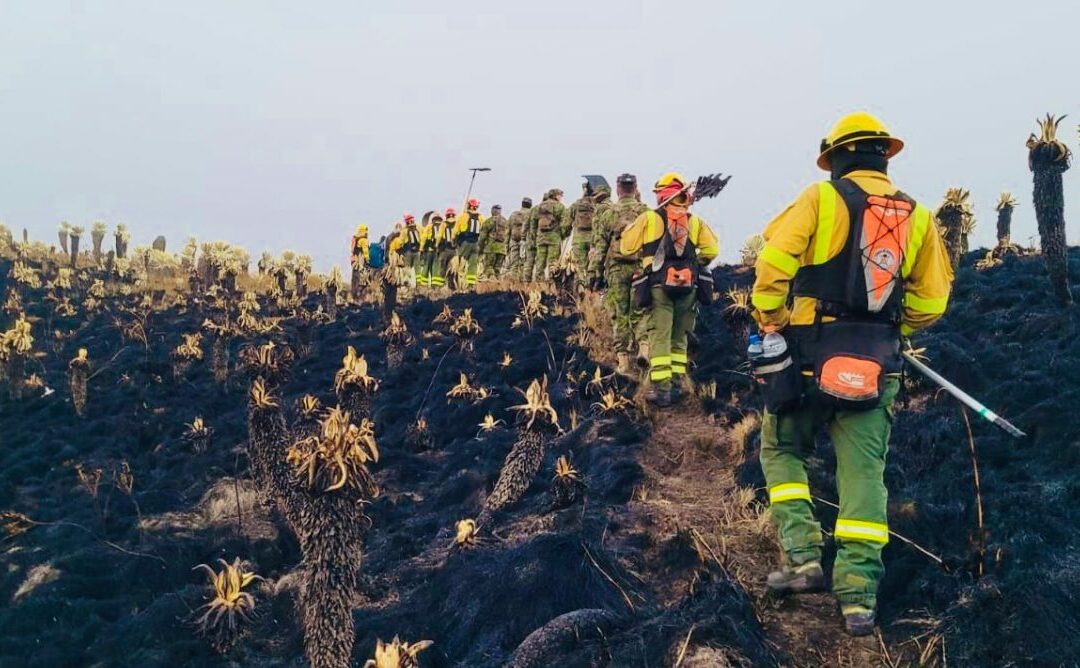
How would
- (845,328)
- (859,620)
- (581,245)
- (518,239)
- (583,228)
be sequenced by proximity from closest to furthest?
(859,620) → (845,328) → (581,245) → (583,228) → (518,239)

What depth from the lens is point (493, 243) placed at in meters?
18.3

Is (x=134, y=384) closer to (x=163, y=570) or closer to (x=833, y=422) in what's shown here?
(x=163, y=570)

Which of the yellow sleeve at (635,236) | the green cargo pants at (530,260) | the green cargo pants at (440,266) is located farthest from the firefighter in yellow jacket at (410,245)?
the yellow sleeve at (635,236)

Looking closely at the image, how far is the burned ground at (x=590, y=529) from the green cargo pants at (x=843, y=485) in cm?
32

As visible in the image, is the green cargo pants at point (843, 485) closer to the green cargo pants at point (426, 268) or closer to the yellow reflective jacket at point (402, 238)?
the green cargo pants at point (426, 268)

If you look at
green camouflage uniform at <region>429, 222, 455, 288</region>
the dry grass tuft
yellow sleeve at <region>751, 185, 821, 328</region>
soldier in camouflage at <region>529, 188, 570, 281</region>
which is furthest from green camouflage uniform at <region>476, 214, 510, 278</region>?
yellow sleeve at <region>751, 185, 821, 328</region>

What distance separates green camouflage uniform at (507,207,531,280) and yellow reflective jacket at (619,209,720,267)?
885cm

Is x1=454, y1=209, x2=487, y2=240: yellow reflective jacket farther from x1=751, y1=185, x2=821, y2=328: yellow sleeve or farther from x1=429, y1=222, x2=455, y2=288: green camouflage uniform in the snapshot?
x1=751, y1=185, x2=821, y2=328: yellow sleeve

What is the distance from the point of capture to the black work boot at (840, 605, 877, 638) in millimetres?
3164

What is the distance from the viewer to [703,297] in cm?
748

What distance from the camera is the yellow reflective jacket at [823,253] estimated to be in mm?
3521

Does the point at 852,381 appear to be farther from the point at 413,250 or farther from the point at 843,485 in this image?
the point at 413,250

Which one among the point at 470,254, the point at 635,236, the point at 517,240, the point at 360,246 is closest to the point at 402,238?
the point at 360,246

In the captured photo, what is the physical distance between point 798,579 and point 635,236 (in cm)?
472
